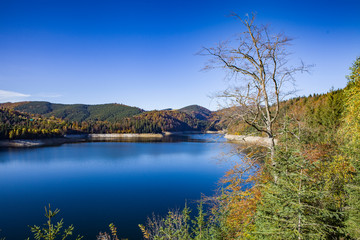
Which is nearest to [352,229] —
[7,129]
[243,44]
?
[243,44]

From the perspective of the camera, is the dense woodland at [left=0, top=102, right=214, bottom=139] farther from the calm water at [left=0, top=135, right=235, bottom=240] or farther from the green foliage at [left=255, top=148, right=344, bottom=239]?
the green foliage at [left=255, top=148, right=344, bottom=239]

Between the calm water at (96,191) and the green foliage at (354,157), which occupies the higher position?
the green foliage at (354,157)

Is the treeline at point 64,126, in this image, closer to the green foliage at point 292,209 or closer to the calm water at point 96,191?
the calm water at point 96,191

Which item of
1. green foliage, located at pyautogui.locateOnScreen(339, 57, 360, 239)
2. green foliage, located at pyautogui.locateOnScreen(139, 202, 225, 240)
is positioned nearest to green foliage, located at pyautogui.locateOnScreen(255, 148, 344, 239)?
green foliage, located at pyautogui.locateOnScreen(339, 57, 360, 239)

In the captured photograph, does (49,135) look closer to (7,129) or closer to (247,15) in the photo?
(7,129)

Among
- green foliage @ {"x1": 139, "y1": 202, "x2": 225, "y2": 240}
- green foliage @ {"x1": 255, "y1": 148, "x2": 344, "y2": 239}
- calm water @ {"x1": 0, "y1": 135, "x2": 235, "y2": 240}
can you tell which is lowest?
calm water @ {"x1": 0, "y1": 135, "x2": 235, "y2": 240}

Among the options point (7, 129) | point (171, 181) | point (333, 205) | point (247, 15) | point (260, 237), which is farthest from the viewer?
point (7, 129)

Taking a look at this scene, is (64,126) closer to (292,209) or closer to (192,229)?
(192,229)

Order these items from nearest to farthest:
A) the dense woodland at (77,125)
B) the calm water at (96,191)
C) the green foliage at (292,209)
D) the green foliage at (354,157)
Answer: the green foliage at (292,209)
the green foliage at (354,157)
the calm water at (96,191)
the dense woodland at (77,125)

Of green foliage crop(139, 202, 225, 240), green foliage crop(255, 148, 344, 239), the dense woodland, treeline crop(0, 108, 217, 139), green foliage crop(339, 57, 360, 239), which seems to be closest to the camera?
green foliage crop(255, 148, 344, 239)

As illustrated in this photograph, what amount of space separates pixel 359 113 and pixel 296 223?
754 cm

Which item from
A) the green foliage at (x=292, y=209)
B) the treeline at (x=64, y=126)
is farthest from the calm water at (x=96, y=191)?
the treeline at (x=64, y=126)

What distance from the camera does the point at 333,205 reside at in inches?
190

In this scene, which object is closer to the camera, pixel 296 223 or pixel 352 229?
pixel 296 223
